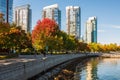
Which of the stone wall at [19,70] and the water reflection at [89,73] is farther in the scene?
the water reflection at [89,73]

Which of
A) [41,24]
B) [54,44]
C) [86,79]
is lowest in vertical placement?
[86,79]

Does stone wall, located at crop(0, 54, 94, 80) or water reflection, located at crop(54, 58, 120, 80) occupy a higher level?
stone wall, located at crop(0, 54, 94, 80)

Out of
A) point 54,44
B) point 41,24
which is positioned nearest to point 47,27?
point 41,24

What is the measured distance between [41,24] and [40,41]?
1681 centimetres

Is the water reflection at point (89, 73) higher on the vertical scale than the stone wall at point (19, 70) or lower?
lower

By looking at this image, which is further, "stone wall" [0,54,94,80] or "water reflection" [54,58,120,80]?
"water reflection" [54,58,120,80]

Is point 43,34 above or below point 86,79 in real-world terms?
above

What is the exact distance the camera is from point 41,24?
367 feet

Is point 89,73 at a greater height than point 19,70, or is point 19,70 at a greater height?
point 19,70

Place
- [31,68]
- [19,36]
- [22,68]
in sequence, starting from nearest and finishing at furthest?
1. [22,68]
2. [31,68]
3. [19,36]

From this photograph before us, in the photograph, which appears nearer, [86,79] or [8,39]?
[86,79]

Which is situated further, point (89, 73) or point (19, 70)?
point (89, 73)

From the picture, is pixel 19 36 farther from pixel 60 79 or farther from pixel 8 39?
pixel 60 79

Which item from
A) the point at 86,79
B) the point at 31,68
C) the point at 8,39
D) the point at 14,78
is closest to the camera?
the point at 14,78
